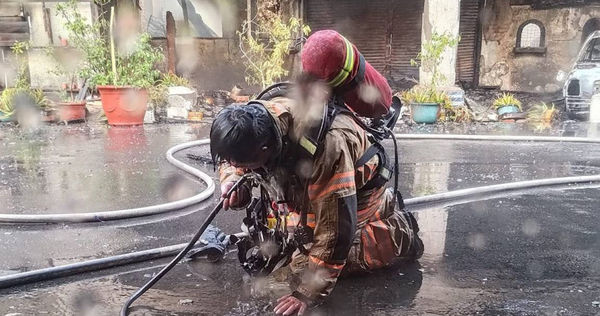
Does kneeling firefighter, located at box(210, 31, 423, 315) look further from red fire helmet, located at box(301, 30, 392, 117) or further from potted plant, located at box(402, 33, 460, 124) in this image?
potted plant, located at box(402, 33, 460, 124)

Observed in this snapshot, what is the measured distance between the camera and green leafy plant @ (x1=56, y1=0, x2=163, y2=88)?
30.3 ft

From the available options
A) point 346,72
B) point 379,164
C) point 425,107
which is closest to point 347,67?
point 346,72

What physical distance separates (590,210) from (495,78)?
426 inches

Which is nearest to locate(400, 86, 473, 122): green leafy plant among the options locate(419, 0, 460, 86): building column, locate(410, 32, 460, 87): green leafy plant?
locate(410, 32, 460, 87): green leafy plant

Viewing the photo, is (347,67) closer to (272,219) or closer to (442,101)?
(272,219)

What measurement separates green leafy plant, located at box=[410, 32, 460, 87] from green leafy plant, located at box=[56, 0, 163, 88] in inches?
209

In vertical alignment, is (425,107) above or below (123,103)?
below

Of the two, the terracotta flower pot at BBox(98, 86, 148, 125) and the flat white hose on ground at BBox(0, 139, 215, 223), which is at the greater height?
the terracotta flower pot at BBox(98, 86, 148, 125)

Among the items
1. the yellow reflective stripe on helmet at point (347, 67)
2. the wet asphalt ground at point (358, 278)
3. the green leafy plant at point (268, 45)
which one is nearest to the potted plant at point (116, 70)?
the green leafy plant at point (268, 45)

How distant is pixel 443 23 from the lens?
421 inches

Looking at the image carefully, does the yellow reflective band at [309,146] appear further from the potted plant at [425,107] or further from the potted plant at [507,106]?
the potted plant at [507,106]

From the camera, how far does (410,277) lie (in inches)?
116

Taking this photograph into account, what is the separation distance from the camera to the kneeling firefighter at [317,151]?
6.94 ft

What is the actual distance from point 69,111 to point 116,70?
1464mm
